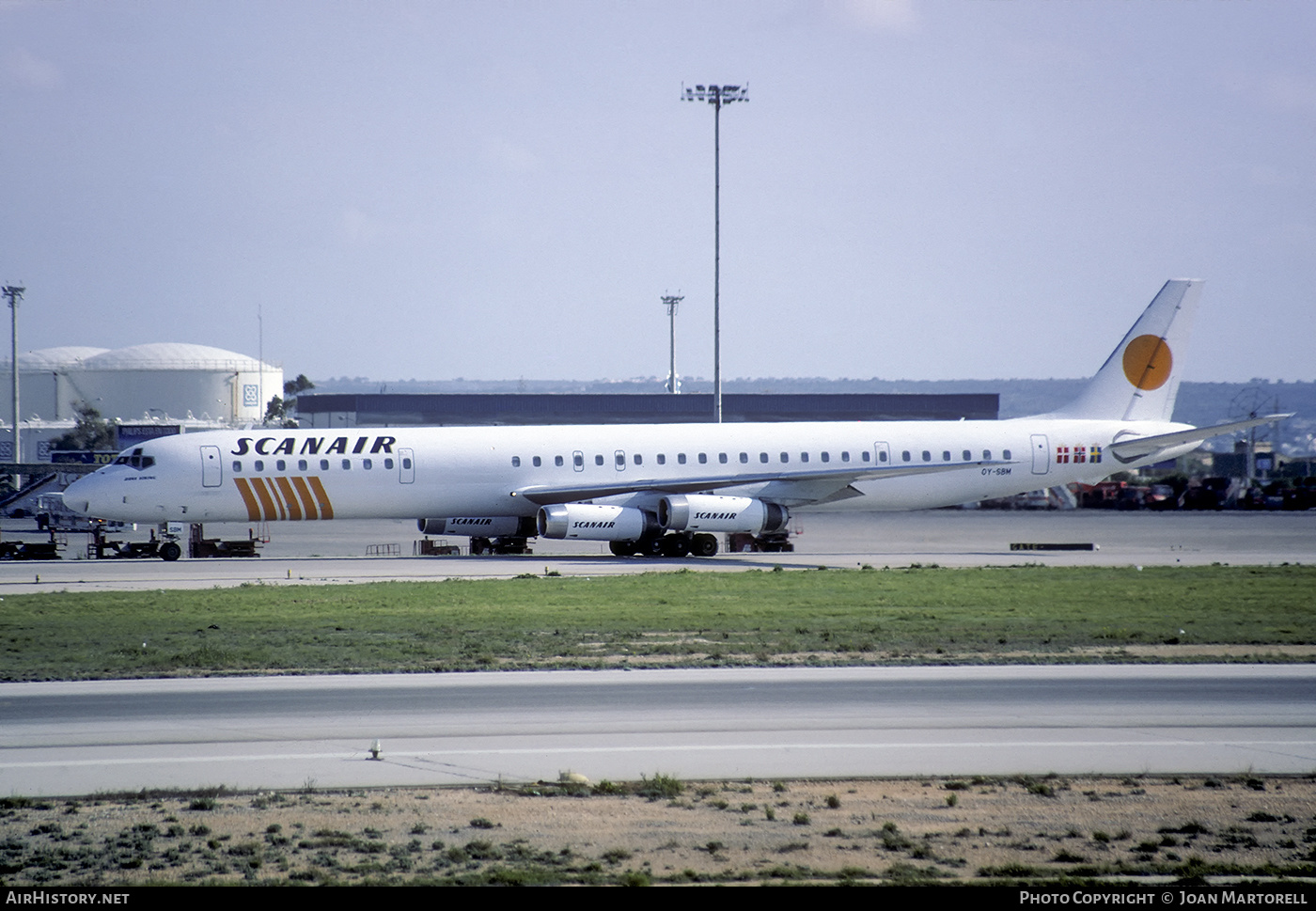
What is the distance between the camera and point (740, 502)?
43.2 meters

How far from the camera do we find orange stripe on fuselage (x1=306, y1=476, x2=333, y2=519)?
41656 millimetres

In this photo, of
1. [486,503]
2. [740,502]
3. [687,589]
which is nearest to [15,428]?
[486,503]

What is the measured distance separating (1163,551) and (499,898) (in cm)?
4168

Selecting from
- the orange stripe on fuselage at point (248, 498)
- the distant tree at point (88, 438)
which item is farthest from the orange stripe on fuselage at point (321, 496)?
the distant tree at point (88, 438)

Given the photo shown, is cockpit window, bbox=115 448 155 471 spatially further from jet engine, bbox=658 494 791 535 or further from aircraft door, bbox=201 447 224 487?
jet engine, bbox=658 494 791 535

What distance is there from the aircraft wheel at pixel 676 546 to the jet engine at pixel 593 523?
1564 mm

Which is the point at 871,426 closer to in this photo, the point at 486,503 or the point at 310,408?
the point at 486,503

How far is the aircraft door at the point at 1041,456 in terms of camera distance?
47156 mm

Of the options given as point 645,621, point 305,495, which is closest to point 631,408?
point 305,495

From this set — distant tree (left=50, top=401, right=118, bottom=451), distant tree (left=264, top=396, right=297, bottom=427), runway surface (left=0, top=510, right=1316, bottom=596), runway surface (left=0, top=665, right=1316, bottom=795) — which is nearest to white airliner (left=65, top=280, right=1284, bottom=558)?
runway surface (left=0, top=510, right=1316, bottom=596)

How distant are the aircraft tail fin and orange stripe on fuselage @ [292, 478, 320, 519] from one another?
90.7ft

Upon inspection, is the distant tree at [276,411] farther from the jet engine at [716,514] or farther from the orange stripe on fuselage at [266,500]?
the jet engine at [716,514]

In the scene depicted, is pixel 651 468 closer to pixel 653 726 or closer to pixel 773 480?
pixel 773 480

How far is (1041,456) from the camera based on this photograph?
155 feet
